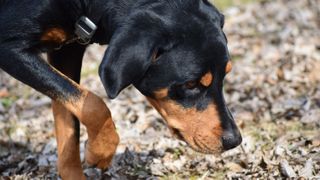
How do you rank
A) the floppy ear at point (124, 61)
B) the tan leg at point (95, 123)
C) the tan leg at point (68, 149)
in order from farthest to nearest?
the tan leg at point (68, 149) < the tan leg at point (95, 123) < the floppy ear at point (124, 61)

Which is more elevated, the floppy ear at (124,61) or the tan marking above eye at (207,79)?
the floppy ear at (124,61)

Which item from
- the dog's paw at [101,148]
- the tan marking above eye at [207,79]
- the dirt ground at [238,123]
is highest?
the tan marking above eye at [207,79]

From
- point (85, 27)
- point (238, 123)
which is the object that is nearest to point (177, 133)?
point (85, 27)

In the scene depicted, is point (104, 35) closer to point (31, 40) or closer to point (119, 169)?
point (31, 40)

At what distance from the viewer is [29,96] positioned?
718 cm

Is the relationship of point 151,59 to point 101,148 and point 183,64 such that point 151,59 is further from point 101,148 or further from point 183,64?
point 101,148

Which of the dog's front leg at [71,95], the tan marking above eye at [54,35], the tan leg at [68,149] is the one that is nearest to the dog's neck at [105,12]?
the tan marking above eye at [54,35]

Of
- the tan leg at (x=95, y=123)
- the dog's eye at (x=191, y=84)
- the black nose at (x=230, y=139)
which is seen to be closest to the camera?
the tan leg at (x=95, y=123)

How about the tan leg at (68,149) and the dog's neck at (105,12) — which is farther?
the tan leg at (68,149)

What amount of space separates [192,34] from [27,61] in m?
1.12

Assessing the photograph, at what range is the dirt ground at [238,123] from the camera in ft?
16.0

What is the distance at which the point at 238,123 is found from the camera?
5.77 meters

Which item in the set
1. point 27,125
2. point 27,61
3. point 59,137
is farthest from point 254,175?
point 27,125

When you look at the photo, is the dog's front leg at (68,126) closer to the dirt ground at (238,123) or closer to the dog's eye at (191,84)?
the dirt ground at (238,123)
